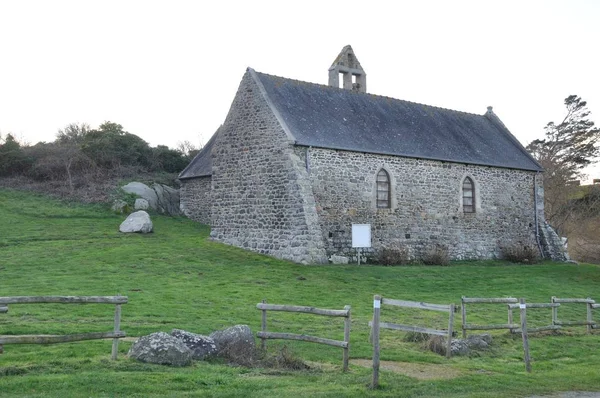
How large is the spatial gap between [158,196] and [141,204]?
1878 mm

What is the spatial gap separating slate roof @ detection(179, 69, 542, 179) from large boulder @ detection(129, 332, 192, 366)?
16217 mm

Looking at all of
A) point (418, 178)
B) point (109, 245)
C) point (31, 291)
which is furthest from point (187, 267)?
point (418, 178)

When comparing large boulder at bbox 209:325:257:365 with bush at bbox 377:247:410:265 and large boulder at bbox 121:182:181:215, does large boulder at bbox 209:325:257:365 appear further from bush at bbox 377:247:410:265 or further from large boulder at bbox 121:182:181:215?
large boulder at bbox 121:182:181:215

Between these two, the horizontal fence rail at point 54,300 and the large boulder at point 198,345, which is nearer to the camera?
the horizontal fence rail at point 54,300

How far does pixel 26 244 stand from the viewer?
26703 millimetres

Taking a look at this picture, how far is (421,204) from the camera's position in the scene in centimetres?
3014

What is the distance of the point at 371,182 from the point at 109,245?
37.9 ft

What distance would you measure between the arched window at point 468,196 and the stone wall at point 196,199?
1391cm

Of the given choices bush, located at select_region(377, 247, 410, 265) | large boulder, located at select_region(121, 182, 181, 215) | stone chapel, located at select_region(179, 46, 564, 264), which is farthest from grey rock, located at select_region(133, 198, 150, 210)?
bush, located at select_region(377, 247, 410, 265)

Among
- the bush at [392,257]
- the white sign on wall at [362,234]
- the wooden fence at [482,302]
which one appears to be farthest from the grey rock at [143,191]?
the wooden fence at [482,302]

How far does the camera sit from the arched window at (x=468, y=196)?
32250mm

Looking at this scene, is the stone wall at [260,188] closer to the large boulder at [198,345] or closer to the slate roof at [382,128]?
the slate roof at [382,128]

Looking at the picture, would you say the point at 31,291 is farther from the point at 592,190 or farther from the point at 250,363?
Result: the point at 592,190

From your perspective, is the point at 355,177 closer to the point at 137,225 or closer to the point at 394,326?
→ the point at 137,225
